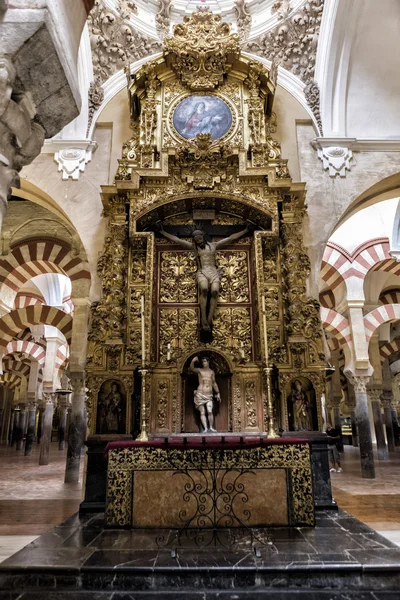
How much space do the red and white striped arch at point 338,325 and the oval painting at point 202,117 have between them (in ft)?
19.1

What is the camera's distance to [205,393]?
237 inches

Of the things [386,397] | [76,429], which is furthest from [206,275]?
[386,397]

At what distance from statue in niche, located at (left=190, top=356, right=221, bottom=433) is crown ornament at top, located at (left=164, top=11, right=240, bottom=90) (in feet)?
16.1

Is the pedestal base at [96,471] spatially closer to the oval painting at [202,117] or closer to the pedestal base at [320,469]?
the pedestal base at [320,469]

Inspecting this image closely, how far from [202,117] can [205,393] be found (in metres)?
4.72

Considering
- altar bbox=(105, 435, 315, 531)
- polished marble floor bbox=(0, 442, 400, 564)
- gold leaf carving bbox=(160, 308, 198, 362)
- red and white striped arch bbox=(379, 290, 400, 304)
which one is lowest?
polished marble floor bbox=(0, 442, 400, 564)

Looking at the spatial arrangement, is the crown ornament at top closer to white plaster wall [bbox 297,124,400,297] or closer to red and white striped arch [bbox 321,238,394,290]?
white plaster wall [bbox 297,124,400,297]

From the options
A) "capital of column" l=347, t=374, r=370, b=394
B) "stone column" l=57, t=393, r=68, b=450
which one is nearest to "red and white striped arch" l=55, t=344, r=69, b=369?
"stone column" l=57, t=393, r=68, b=450

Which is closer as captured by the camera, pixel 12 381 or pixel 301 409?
pixel 301 409

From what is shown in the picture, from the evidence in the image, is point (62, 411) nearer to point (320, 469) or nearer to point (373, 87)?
point (320, 469)

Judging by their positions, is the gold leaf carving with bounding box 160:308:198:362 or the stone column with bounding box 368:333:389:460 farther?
the stone column with bounding box 368:333:389:460

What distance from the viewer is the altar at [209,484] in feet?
14.2

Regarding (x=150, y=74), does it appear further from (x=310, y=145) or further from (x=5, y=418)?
(x=5, y=418)

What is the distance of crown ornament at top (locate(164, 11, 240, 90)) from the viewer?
7.48 metres
